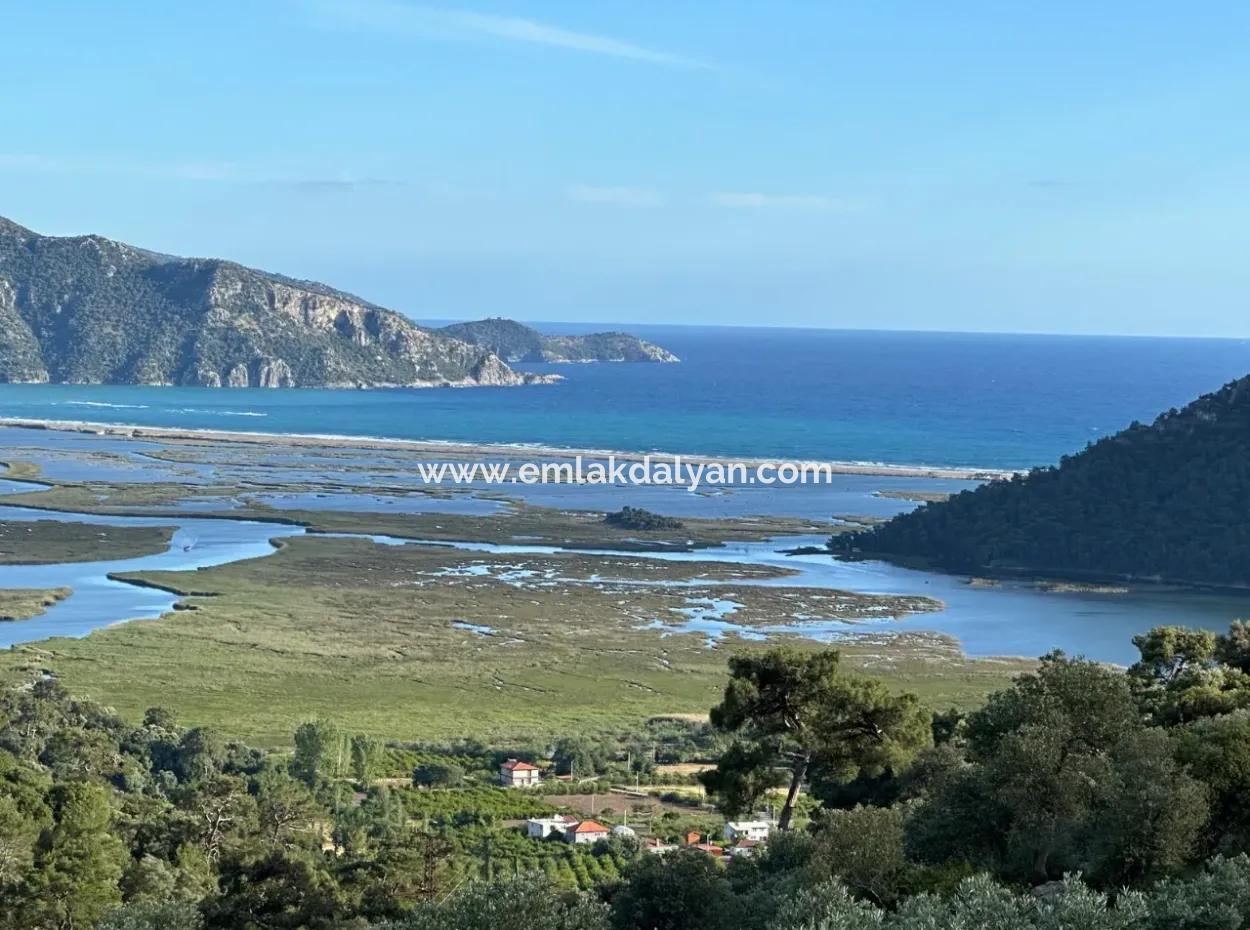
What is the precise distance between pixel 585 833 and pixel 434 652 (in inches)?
748

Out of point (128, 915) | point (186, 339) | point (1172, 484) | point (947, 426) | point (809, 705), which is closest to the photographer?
point (128, 915)

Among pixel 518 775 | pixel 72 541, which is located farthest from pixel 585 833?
pixel 72 541

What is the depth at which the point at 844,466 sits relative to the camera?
10694 cm

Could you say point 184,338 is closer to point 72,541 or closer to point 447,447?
point 447,447

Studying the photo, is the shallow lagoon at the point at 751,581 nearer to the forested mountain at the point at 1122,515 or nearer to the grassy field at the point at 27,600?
the grassy field at the point at 27,600

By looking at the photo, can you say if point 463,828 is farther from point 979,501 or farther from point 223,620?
point 979,501

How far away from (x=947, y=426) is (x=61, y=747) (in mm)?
115788

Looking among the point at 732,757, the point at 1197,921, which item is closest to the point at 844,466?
the point at 732,757

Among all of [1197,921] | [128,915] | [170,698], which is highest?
[1197,921]

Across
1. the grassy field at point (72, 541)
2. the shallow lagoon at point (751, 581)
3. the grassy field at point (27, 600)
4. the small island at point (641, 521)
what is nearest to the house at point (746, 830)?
the shallow lagoon at point (751, 581)

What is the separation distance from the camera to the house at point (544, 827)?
3045cm

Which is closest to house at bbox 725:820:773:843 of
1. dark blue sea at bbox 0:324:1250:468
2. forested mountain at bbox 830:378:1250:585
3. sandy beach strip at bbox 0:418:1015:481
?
forested mountain at bbox 830:378:1250:585

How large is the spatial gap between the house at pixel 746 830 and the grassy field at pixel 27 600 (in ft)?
94.2

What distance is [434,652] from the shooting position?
48.4 metres
